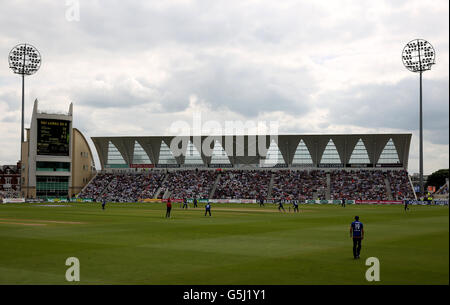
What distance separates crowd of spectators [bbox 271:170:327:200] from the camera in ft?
325

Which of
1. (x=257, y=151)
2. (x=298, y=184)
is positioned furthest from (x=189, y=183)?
(x=298, y=184)

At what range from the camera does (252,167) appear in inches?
4545

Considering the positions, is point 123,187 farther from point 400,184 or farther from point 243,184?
point 400,184

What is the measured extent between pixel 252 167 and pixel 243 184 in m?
10.5

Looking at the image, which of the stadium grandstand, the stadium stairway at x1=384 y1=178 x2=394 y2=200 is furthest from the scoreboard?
the stadium stairway at x1=384 y1=178 x2=394 y2=200

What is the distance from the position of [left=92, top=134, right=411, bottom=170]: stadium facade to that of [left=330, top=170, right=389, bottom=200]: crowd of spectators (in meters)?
4.91

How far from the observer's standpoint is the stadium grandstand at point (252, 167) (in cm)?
10172

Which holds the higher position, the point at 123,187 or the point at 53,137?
the point at 53,137

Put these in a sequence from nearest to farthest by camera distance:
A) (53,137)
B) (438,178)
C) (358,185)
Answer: (358,185), (53,137), (438,178)

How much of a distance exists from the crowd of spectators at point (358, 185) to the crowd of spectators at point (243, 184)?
569 inches

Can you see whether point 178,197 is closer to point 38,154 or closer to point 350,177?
point 38,154

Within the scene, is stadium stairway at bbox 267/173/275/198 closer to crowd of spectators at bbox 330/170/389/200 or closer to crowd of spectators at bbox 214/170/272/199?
crowd of spectators at bbox 214/170/272/199
